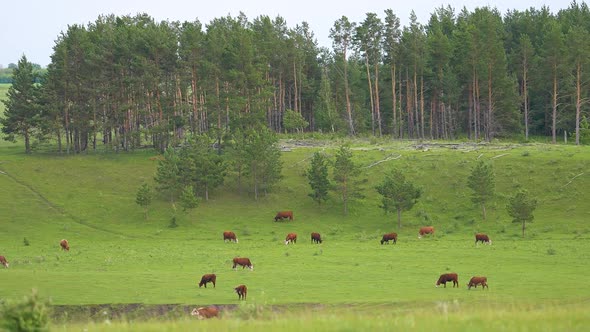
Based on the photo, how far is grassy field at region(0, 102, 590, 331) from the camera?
757 inches

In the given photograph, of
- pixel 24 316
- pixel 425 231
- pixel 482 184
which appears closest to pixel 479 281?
pixel 425 231

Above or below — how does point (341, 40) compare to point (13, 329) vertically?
above

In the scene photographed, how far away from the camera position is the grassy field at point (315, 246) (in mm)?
19219

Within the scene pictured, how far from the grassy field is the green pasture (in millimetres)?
125

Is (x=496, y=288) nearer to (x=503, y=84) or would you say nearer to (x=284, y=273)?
(x=284, y=273)

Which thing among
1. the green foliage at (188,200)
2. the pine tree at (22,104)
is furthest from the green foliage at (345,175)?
the pine tree at (22,104)

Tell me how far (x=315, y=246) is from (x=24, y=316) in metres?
42.5

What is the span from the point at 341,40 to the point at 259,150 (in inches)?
1481

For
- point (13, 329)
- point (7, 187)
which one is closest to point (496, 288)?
point (13, 329)

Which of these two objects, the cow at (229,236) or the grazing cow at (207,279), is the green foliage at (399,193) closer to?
the cow at (229,236)

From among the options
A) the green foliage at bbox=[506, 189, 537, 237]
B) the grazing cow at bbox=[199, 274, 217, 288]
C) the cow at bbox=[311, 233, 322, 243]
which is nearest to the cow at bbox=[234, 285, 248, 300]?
the grazing cow at bbox=[199, 274, 217, 288]

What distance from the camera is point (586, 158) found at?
77.2m

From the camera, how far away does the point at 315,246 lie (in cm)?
5544

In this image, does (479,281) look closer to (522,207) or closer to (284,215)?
(522,207)
